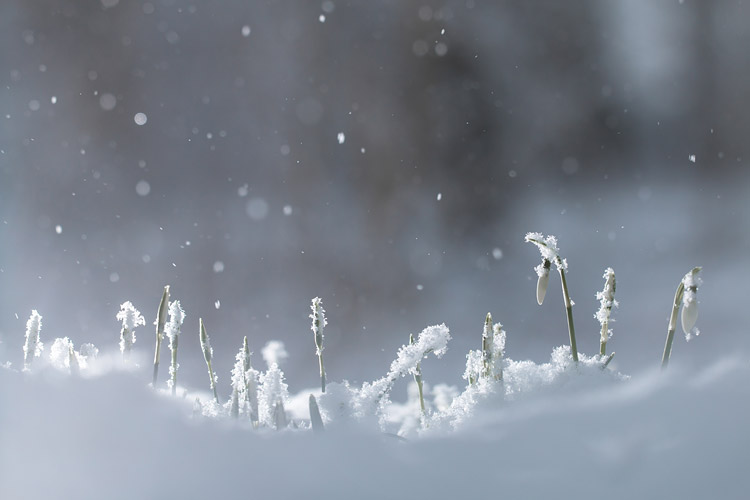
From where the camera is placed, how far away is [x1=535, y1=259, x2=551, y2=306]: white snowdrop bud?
1386mm

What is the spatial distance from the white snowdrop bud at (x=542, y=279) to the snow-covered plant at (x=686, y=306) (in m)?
0.31

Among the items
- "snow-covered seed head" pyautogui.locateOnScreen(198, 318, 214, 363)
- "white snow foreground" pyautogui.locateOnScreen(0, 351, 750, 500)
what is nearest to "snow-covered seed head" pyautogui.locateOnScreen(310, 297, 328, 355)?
"snow-covered seed head" pyautogui.locateOnScreen(198, 318, 214, 363)

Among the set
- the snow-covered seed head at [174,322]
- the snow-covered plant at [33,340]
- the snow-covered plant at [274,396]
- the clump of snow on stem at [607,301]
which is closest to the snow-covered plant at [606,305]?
the clump of snow on stem at [607,301]

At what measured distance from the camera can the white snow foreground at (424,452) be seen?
0.47 metres

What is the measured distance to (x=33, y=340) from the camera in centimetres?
169

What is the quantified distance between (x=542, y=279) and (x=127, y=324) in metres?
1.29

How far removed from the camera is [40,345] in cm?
170

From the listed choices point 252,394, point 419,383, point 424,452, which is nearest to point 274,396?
point 252,394

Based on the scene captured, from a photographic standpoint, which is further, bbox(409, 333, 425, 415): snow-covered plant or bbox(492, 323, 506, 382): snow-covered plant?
bbox(409, 333, 425, 415): snow-covered plant

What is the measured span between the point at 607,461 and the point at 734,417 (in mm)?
137

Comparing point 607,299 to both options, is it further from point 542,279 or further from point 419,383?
point 419,383

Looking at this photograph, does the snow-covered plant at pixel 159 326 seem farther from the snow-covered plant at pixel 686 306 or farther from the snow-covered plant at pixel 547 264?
the snow-covered plant at pixel 686 306

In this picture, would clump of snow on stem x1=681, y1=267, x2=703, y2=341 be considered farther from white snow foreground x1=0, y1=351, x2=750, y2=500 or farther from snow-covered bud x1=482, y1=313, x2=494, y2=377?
white snow foreground x1=0, y1=351, x2=750, y2=500

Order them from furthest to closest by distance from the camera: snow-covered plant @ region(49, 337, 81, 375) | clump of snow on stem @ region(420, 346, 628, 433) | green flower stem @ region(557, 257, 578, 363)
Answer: snow-covered plant @ region(49, 337, 81, 375), green flower stem @ region(557, 257, 578, 363), clump of snow on stem @ region(420, 346, 628, 433)
